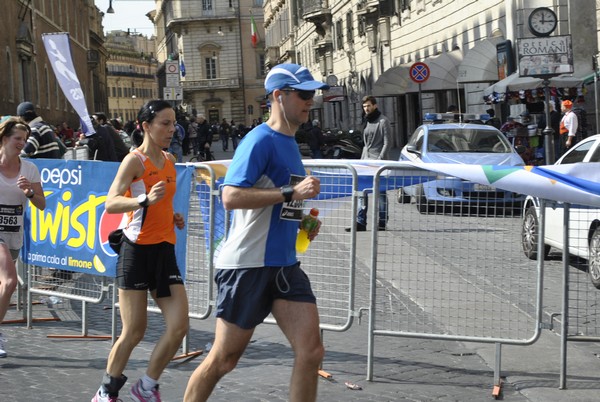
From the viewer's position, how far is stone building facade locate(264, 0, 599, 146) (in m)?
27.6

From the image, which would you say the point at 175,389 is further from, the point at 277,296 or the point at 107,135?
the point at 107,135

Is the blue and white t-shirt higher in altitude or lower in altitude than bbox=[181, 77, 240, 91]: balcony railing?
lower

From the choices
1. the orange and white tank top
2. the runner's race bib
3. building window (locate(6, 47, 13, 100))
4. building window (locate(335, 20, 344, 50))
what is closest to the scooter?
building window (locate(6, 47, 13, 100))

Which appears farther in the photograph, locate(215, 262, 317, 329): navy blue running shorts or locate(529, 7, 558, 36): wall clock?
locate(529, 7, 558, 36): wall clock

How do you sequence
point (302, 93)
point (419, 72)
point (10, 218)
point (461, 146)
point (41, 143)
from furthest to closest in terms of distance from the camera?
point (419, 72)
point (461, 146)
point (41, 143)
point (10, 218)
point (302, 93)

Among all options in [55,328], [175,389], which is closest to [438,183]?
[175,389]

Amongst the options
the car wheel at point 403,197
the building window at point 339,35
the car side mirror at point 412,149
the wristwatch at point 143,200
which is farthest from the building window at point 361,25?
the wristwatch at point 143,200

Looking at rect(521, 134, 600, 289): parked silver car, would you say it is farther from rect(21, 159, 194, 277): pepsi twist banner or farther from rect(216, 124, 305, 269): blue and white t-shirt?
rect(21, 159, 194, 277): pepsi twist banner

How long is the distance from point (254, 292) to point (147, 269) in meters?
1.42

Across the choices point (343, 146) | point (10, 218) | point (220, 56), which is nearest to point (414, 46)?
point (343, 146)

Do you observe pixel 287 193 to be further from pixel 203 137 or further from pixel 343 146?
pixel 203 137

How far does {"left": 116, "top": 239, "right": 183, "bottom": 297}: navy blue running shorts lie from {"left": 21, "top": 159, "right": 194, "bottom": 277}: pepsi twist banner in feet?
6.28

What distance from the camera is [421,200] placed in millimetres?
6953

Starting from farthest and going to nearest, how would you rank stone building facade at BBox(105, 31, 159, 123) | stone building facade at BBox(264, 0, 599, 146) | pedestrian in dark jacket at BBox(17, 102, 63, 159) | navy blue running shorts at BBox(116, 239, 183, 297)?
stone building facade at BBox(105, 31, 159, 123) < stone building facade at BBox(264, 0, 599, 146) < pedestrian in dark jacket at BBox(17, 102, 63, 159) < navy blue running shorts at BBox(116, 239, 183, 297)
